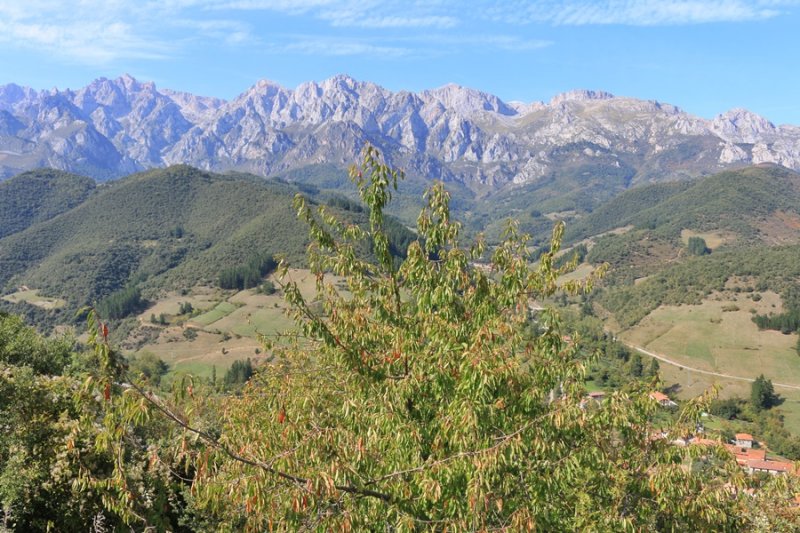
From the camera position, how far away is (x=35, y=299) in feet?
543

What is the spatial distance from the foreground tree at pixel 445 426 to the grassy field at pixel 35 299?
182 metres

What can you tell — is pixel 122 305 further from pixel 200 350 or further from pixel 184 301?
pixel 200 350

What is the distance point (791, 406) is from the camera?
10362 cm

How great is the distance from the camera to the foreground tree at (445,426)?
6.92 metres

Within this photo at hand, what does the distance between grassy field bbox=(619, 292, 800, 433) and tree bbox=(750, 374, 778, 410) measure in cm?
237

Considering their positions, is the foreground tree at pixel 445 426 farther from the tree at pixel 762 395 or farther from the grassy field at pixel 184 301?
the grassy field at pixel 184 301

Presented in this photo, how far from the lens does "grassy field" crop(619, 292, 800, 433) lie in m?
112

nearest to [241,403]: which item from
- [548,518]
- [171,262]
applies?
[548,518]

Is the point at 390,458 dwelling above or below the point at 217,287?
above

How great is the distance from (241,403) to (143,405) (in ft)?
34.1

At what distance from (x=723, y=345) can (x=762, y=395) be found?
3233cm

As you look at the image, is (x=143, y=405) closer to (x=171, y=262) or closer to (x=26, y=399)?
(x=26, y=399)

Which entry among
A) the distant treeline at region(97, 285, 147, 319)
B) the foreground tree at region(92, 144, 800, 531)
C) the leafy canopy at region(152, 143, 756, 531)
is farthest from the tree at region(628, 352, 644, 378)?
the distant treeline at region(97, 285, 147, 319)

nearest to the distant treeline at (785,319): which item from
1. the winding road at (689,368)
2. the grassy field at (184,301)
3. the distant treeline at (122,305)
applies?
the winding road at (689,368)
